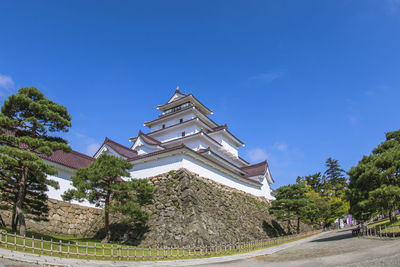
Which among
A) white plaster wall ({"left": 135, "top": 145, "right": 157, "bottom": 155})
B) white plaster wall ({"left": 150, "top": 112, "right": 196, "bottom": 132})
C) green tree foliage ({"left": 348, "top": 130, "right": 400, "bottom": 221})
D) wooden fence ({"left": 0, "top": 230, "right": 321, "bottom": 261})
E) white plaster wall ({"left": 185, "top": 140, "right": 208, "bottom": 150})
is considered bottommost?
wooden fence ({"left": 0, "top": 230, "right": 321, "bottom": 261})

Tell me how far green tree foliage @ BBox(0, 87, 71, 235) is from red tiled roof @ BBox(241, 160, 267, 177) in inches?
887

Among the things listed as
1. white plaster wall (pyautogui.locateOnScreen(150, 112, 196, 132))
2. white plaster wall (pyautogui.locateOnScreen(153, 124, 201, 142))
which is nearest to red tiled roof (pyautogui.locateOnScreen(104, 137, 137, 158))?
white plaster wall (pyautogui.locateOnScreen(153, 124, 201, 142))

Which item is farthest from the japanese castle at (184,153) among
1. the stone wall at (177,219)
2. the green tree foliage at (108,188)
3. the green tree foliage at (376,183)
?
the green tree foliage at (376,183)

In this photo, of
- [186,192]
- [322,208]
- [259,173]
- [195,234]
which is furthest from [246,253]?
[322,208]

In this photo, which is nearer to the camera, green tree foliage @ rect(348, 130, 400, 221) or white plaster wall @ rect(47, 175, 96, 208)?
green tree foliage @ rect(348, 130, 400, 221)

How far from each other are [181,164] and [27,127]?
9.70 metres

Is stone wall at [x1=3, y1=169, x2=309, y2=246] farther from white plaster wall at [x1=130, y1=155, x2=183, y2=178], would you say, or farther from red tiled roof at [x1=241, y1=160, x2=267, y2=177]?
red tiled roof at [x1=241, y1=160, x2=267, y2=177]

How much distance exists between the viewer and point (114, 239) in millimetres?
16250

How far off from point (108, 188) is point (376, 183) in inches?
649

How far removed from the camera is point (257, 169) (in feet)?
104

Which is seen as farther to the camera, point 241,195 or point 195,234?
point 241,195

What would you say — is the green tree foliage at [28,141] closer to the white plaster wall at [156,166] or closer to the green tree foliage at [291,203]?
the white plaster wall at [156,166]

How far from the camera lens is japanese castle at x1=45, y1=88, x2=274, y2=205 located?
1920cm

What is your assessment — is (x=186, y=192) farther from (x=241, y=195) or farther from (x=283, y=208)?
(x=283, y=208)
